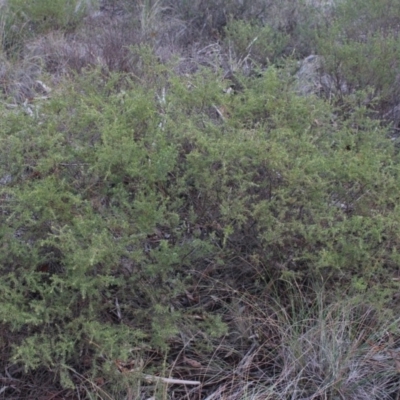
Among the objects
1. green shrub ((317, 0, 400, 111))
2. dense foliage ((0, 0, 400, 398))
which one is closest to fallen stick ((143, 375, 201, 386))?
dense foliage ((0, 0, 400, 398))

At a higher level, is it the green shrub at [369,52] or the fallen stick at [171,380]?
the green shrub at [369,52]

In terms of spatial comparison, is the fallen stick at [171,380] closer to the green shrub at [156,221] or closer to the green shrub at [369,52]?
the green shrub at [156,221]

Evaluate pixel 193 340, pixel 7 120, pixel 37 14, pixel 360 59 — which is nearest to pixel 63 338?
pixel 193 340

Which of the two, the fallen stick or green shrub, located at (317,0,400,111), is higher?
green shrub, located at (317,0,400,111)

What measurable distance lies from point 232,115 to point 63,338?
152cm

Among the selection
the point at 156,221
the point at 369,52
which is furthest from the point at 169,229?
the point at 369,52

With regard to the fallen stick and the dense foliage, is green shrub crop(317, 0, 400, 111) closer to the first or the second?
the dense foliage

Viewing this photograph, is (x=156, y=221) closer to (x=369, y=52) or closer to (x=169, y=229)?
(x=169, y=229)

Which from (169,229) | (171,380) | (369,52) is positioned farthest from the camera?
(369,52)

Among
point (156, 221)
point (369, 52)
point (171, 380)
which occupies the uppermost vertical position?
point (156, 221)

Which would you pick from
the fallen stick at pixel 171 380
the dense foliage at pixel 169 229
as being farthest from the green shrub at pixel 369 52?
the fallen stick at pixel 171 380

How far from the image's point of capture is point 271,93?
12.1 ft

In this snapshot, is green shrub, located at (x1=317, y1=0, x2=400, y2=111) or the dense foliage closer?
the dense foliage

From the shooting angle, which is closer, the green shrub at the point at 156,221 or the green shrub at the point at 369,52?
the green shrub at the point at 156,221
